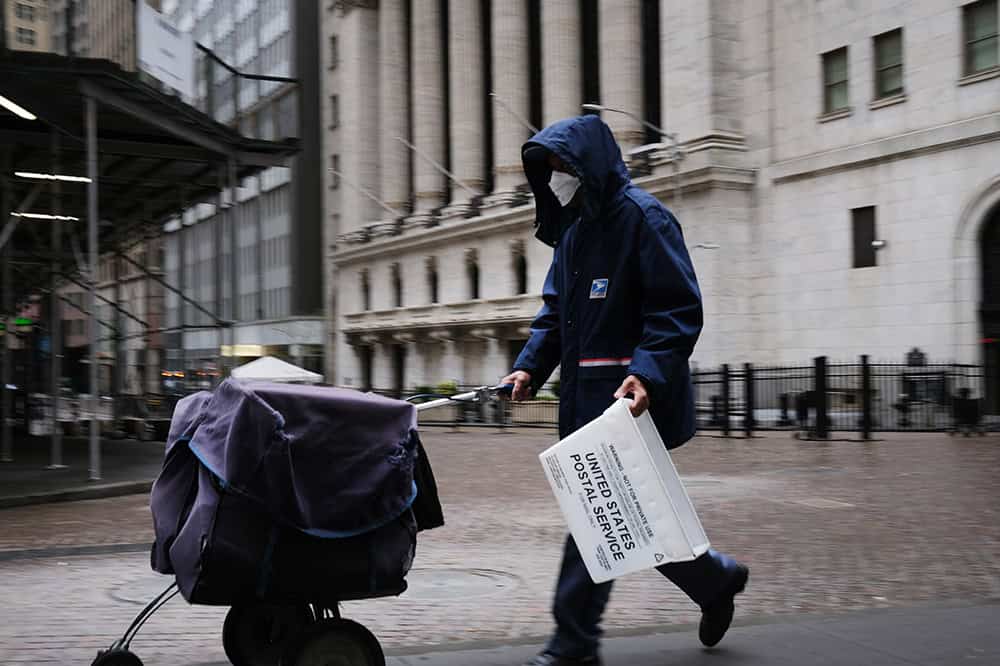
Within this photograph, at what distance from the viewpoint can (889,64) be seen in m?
32.9

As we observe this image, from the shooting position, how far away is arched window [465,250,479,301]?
168ft

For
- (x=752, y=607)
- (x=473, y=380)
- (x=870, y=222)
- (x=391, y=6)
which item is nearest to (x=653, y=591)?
(x=752, y=607)

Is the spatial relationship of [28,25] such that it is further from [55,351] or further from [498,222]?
[498,222]

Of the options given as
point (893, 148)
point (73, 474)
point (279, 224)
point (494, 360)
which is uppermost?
point (279, 224)

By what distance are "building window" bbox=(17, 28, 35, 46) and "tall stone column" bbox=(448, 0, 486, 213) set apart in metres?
41.4

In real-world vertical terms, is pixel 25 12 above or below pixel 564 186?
above

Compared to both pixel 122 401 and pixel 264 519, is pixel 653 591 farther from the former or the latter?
pixel 122 401

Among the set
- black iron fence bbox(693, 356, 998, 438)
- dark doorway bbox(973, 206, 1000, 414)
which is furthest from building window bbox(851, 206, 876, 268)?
black iron fence bbox(693, 356, 998, 438)

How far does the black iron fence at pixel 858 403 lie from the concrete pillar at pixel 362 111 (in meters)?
36.5

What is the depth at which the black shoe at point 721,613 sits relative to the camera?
15.7 ft

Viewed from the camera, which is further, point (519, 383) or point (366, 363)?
point (366, 363)

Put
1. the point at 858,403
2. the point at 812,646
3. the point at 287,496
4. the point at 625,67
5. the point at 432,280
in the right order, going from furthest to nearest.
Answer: the point at 432,280, the point at 625,67, the point at 858,403, the point at 812,646, the point at 287,496

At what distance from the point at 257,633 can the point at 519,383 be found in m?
1.47

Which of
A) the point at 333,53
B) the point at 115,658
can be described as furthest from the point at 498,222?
the point at 115,658
